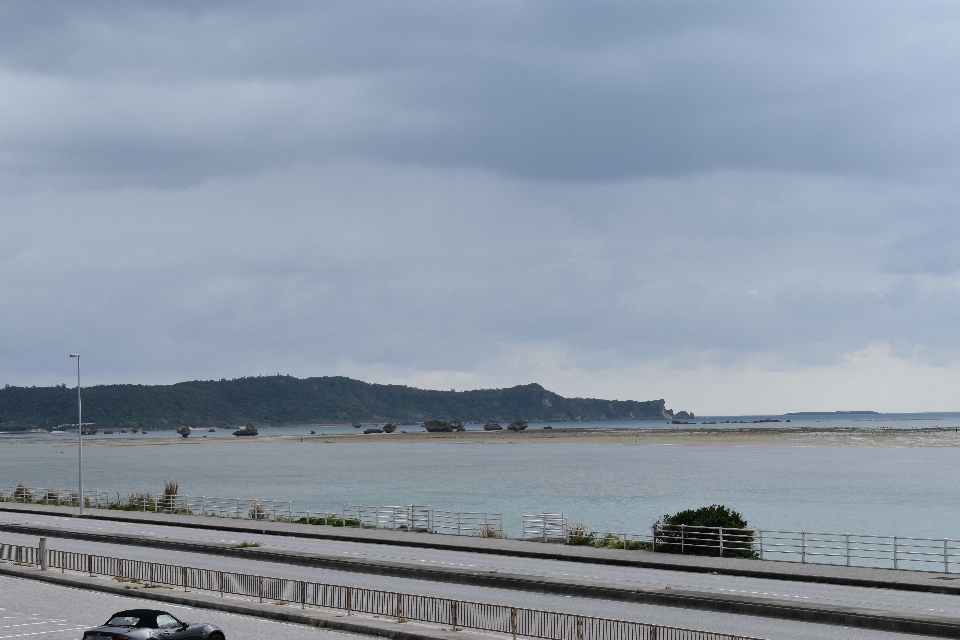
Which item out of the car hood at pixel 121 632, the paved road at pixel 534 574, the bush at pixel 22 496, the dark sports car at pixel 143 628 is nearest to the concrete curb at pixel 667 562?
the paved road at pixel 534 574

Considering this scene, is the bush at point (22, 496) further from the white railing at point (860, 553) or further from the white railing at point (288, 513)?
the white railing at point (860, 553)

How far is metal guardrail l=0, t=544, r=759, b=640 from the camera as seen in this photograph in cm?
2222

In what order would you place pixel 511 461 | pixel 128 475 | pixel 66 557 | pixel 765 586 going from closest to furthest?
pixel 765 586
pixel 66 557
pixel 128 475
pixel 511 461

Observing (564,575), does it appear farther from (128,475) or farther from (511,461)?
(511,461)

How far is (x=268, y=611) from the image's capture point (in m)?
26.8

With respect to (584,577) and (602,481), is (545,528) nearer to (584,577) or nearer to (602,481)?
(584,577)

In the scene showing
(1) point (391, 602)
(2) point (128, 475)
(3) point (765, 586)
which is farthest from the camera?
(2) point (128, 475)

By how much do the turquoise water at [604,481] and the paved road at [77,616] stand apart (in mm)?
37743

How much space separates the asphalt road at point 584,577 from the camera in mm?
25484

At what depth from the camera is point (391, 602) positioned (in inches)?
1067

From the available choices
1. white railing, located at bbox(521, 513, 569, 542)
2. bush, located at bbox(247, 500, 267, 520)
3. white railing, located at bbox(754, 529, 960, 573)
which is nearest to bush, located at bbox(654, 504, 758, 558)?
white railing, located at bbox(754, 529, 960, 573)

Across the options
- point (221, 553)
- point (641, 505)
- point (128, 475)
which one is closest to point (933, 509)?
point (641, 505)

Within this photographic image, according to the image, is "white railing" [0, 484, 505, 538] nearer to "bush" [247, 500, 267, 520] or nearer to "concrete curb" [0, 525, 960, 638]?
"bush" [247, 500, 267, 520]

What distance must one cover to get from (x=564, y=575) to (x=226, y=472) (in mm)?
115850
